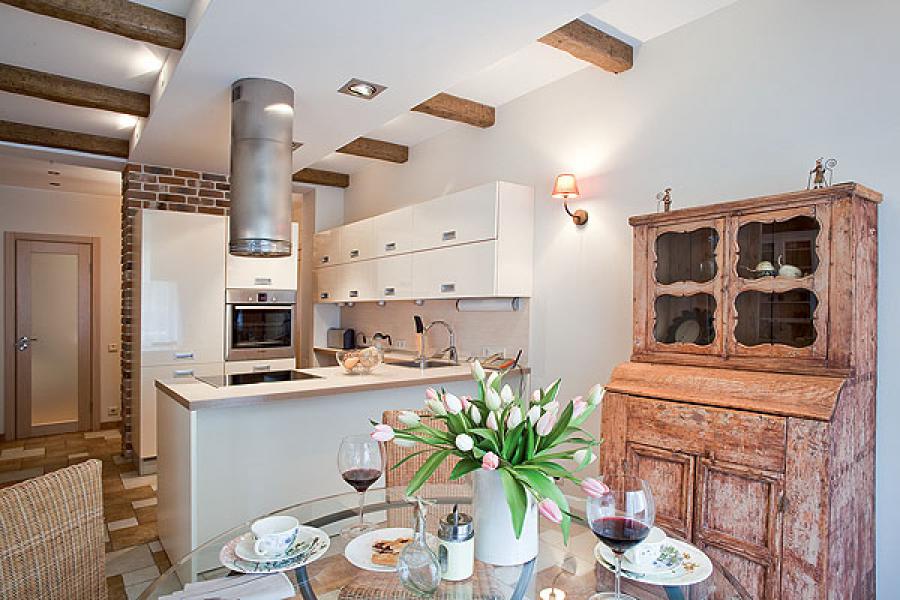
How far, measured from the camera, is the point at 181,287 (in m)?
4.33

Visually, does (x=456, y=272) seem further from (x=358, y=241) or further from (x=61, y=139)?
(x=61, y=139)

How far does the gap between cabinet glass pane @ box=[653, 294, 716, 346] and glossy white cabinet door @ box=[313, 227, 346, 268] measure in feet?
11.2

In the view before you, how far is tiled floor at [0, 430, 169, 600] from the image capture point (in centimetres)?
272

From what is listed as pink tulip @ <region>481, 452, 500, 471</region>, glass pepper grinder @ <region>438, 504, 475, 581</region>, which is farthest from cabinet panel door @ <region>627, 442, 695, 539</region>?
pink tulip @ <region>481, 452, 500, 471</region>

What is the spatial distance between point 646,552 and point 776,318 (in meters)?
1.25

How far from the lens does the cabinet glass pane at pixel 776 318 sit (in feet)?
6.63

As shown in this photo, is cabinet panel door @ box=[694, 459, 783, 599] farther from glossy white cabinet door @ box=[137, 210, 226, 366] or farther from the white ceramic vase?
glossy white cabinet door @ box=[137, 210, 226, 366]

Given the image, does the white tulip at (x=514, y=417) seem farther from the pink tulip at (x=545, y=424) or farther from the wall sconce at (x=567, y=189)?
the wall sconce at (x=567, y=189)

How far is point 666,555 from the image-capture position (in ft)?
4.17

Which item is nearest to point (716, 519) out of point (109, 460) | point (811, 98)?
point (811, 98)

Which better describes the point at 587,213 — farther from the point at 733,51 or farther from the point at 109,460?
the point at 109,460

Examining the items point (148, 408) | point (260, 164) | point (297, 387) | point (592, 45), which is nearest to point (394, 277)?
point (260, 164)

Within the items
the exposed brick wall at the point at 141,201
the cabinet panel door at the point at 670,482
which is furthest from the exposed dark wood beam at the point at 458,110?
the cabinet panel door at the point at 670,482

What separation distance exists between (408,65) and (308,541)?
2126 millimetres
